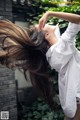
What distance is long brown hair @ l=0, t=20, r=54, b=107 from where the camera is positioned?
2789mm

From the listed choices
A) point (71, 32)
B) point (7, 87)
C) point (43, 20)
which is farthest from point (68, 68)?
point (7, 87)

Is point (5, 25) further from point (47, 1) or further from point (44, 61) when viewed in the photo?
point (47, 1)

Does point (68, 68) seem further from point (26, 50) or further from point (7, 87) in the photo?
point (7, 87)

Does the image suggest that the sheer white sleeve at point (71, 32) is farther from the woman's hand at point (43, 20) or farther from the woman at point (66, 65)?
the woman's hand at point (43, 20)

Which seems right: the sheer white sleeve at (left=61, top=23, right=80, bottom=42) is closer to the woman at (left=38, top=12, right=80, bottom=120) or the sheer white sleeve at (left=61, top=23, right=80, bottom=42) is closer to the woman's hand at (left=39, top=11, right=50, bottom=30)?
the woman at (left=38, top=12, right=80, bottom=120)

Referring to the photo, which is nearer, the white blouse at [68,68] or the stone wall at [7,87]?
the white blouse at [68,68]

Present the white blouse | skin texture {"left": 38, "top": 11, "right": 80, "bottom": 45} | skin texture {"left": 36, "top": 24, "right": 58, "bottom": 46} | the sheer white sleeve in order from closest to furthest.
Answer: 1. skin texture {"left": 38, "top": 11, "right": 80, "bottom": 45}
2. the sheer white sleeve
3. the white blouse
4. skin texture {"left": 36, "top": 24, "right": 58, "bottom": 46}

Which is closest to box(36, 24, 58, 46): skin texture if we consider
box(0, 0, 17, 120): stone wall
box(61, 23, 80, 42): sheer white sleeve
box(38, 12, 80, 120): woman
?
box(38, 12, 80, 120): woman

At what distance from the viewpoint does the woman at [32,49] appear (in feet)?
9.12

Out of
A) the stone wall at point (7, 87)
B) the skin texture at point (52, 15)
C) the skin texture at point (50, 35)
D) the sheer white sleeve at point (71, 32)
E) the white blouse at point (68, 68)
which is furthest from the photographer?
the stone wall at point (7, 87)

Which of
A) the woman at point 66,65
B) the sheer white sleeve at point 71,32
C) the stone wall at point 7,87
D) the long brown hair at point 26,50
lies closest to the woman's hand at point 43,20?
the woman at point 66,65

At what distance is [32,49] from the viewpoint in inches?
113

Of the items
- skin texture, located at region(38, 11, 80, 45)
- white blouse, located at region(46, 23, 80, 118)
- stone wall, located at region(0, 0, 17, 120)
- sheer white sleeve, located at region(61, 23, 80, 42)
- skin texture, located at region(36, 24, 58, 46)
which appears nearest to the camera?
skin texture, located at region(38, 11, 80, 45)

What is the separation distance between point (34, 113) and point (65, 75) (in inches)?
127
